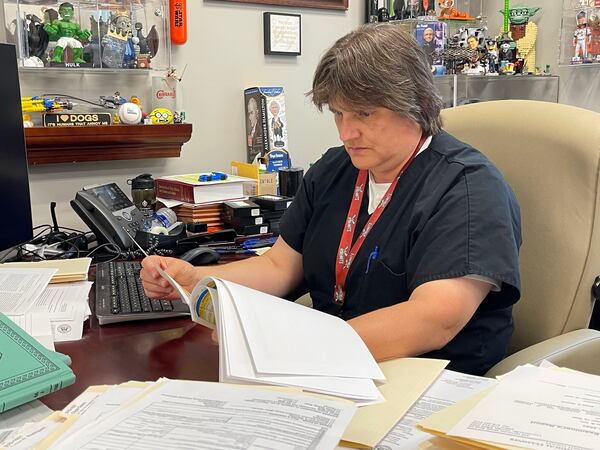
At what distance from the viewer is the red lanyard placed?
128cm

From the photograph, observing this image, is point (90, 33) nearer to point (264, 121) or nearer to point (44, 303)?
point (264, 121)

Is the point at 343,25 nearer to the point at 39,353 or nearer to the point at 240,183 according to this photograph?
the point at 240,183

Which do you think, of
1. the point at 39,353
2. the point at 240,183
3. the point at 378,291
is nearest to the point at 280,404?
the point at 39,353

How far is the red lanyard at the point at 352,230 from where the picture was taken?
1280mm

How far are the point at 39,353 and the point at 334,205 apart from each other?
0.68 metres

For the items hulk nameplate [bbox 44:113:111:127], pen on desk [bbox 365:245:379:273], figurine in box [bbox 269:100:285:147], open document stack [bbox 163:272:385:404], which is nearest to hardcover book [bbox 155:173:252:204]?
hulk nameplate [bbox 44:113:111:127]

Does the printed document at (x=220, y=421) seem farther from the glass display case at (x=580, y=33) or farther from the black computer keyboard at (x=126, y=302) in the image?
the glass display case at (x=580, y=33)

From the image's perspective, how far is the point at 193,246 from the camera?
70.4 inches

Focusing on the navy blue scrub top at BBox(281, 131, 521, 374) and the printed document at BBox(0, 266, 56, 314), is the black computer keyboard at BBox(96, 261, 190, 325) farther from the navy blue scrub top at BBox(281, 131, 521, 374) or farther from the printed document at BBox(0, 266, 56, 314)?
the navy blue scrub top at BBox(281, 131, 521, 374)

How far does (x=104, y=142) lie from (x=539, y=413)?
1.63m

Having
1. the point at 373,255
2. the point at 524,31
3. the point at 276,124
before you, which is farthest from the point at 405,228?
the point at 524,31

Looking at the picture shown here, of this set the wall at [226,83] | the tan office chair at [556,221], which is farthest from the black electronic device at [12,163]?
the tan office chair at [556,221]

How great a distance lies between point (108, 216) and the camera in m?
1.78

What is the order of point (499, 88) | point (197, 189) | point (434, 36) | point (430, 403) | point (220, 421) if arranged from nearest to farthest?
1. point (220, 421)
2. point (430, 403)
3. point (197, 189)
4. point (434, 36)
5. point (499, 88)
